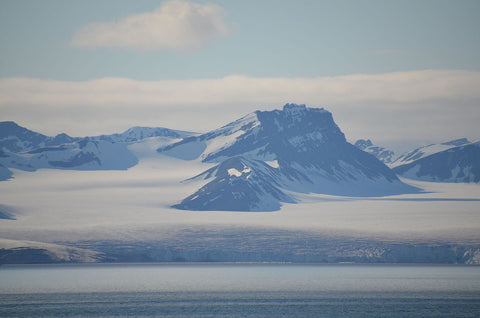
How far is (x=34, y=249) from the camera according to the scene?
152250mm

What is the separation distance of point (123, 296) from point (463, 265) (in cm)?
8621

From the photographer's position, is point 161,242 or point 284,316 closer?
point 284,316

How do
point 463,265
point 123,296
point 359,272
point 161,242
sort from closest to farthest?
point 123,296
point 359,272
point 463,265
point 161,242

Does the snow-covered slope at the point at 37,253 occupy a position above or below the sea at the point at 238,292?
above

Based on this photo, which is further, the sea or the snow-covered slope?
the snow-covered slope

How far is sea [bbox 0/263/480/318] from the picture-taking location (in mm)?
85875

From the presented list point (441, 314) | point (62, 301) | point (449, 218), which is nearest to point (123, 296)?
point (62, 301)

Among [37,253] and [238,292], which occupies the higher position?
[37,253]

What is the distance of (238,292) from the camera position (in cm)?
10519

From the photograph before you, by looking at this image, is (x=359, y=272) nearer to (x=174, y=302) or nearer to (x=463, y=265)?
(x=463, y=265)

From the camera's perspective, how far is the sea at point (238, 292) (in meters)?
85.9

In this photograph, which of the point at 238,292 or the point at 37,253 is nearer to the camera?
the point at 238,292

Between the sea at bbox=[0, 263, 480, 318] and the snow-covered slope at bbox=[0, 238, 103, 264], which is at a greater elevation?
the snow-covered slope at bbox=[0, 238, 103, 264]

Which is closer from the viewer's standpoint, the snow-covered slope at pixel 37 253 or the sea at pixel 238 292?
the sea at pixel 238 292
